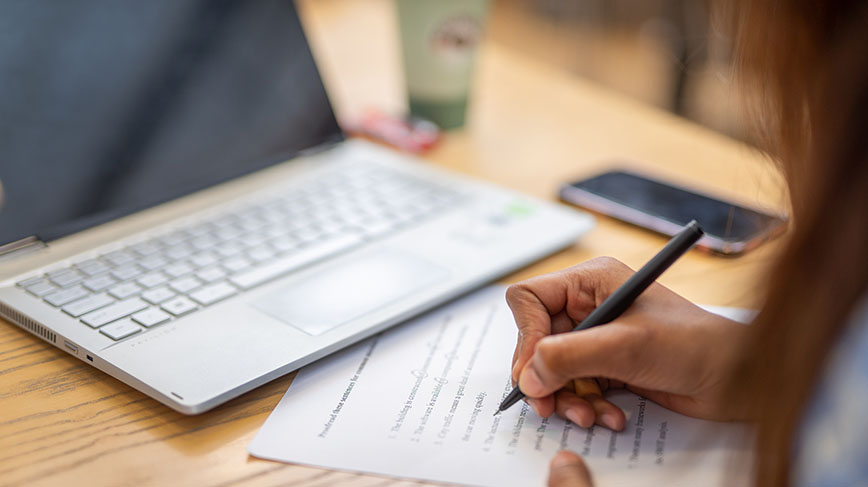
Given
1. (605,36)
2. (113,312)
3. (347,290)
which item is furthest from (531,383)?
(605,36)

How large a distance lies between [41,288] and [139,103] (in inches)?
8.3

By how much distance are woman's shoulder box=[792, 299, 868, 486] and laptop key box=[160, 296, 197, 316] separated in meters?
0.43

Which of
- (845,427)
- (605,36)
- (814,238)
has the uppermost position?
(814,238)

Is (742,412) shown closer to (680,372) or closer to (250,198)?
(680,372)

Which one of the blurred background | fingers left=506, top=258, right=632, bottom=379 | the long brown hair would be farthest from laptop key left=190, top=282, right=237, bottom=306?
the blurred background

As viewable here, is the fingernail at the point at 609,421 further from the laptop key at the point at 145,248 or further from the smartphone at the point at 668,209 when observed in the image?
the laptop key at the point at 145,248

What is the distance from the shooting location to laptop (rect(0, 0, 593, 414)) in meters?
0.53

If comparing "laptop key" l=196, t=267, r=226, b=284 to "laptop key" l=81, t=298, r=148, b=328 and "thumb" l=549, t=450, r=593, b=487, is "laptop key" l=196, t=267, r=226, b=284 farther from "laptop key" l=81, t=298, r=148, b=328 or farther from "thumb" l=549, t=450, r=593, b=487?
"thumb" l=549, t=450, r=593, b=487

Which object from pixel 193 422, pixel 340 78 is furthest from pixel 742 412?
pixel 340 78

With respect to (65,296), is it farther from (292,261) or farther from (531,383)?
(531,383)

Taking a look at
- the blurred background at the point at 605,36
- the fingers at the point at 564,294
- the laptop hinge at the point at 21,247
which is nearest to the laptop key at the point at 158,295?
the laptop hinge at the point at 21,247

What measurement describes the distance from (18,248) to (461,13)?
57 centimetres

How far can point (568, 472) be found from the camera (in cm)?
42

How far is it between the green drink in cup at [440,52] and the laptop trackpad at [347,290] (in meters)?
0.38
